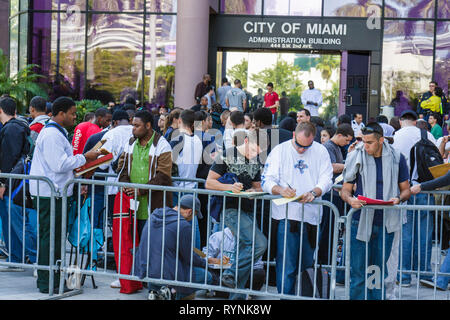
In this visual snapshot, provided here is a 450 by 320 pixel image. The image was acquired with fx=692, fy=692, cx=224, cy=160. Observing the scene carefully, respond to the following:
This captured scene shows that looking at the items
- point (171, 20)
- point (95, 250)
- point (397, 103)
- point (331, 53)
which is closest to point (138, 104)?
point (171, 20)

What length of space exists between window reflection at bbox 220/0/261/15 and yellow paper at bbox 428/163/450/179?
16.5 m

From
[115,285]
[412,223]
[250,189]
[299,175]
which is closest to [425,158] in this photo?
[412,223]

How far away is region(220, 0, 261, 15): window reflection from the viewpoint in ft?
80.2

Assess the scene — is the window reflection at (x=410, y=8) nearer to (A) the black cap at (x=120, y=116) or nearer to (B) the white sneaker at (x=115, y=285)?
(A) the black cap at (x=120, y=116)

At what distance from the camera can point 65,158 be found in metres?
7.83

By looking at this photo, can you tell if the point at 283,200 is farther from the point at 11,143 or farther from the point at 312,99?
the point at 312,99

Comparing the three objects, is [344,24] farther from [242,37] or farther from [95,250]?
[95,250]

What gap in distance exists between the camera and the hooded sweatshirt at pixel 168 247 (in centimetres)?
749

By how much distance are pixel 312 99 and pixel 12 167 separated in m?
15.5

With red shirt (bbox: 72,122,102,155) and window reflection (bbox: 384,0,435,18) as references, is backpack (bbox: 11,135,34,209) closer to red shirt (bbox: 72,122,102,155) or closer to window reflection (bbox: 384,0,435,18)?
red shirt (bbox: 72,122,102,155)

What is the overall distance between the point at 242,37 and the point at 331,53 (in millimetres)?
3206

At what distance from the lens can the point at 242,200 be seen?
24.7 feet

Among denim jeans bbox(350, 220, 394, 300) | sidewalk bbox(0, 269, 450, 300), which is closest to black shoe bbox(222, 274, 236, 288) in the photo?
sidewalk bbox(0, 269, 450, 300)

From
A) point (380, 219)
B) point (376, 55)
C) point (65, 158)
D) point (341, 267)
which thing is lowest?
point (341, 267)
